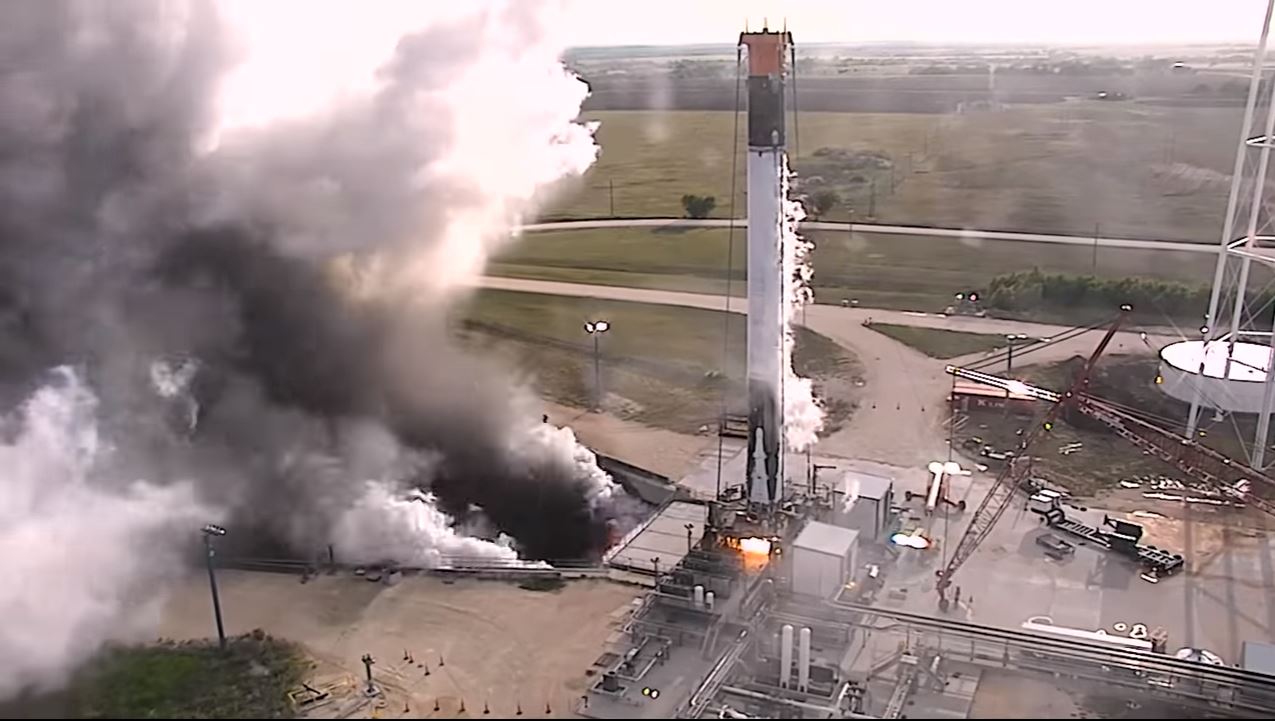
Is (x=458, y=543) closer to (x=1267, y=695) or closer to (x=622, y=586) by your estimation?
(x=622, y=586)

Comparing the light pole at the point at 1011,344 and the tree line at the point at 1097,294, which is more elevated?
the tree line at the point at 1097,294

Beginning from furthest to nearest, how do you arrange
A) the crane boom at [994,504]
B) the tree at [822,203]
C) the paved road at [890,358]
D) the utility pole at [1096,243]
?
the tree at [822,203] < the utility pole at [1096,243] < the paved road at [890,358] < the crane boom at [994,504]

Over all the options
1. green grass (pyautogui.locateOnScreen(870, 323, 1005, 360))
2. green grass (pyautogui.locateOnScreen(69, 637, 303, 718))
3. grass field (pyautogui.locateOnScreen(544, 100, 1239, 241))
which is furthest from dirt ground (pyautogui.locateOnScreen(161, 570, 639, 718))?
grass field (pyautogui.locateOnScreen(544, 100, 1239, 241))

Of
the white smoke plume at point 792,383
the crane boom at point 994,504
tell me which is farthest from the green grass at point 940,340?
the crane boom at point 994,504

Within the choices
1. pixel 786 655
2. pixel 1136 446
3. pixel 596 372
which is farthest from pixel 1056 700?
pixel 596 372

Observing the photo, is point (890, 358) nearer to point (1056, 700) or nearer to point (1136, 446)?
point (1136, 446)

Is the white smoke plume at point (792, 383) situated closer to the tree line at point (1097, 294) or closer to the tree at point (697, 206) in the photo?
the tree line at point (1097, 294)

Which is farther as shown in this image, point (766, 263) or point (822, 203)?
point (822, 203)
